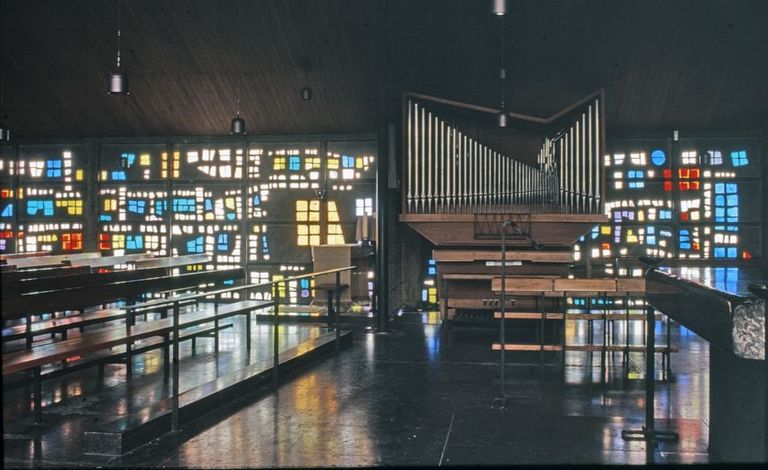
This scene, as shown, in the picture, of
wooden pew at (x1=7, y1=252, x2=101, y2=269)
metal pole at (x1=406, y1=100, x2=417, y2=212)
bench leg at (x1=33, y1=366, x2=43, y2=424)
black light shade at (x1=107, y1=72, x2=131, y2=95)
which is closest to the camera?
bench leg at (x1=33, y1=366, x2=43, y2=424)

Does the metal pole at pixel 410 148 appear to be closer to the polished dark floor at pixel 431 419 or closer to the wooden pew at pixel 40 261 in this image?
the polished dark floor at pixel 431 419

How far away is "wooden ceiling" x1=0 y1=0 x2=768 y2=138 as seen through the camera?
31.2 ft

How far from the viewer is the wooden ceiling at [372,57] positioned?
31.2ft

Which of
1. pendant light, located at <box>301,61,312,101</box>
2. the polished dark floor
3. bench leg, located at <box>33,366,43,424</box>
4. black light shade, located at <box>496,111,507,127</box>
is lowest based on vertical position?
the polished dark floor

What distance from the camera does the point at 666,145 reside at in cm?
1117

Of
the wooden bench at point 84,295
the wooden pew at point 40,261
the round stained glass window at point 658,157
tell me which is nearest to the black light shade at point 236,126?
the wooden pew at point 40,261

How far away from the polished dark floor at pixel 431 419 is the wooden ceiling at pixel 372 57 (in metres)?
4.44

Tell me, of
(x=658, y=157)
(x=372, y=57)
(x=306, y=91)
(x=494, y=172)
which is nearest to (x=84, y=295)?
(x=494, y=172)

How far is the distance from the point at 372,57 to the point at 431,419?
6560 mm

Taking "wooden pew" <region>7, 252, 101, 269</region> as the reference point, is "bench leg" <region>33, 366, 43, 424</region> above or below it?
below

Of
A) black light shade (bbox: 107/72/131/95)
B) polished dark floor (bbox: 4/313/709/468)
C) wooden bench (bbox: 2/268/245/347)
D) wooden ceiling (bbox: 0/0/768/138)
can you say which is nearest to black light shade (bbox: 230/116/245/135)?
wooden ceiling (bbox: 0/0/768/138)

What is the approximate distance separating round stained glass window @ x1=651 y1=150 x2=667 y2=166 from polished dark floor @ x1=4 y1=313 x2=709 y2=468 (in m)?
4.52

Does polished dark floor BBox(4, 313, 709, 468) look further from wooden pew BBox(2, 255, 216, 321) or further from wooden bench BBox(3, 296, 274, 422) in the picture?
wooden pew BBox(2, 255, 216, 321)

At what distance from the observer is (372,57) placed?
1036 cm
